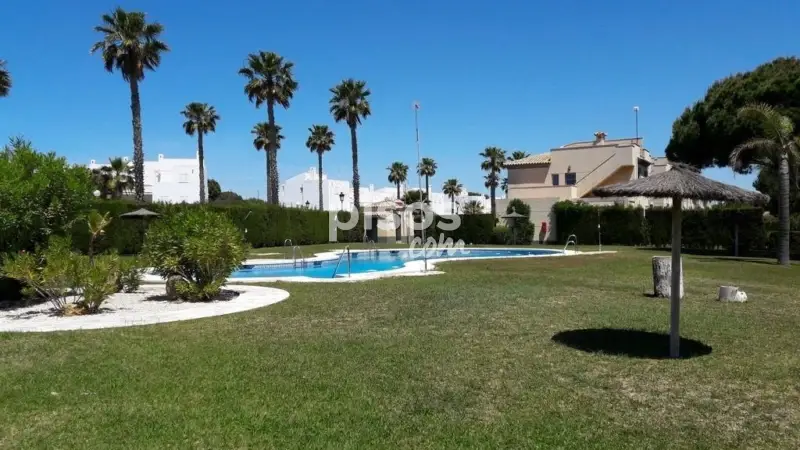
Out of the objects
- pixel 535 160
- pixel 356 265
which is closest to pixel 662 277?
pixel 356 265

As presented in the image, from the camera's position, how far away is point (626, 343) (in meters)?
6.81

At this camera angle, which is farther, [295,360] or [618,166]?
[618,166]

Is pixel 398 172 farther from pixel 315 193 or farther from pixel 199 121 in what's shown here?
pixel 199 121

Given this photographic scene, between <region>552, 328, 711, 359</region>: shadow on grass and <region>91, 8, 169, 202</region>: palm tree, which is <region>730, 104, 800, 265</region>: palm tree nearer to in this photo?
<region>552, 328, 711, 359</region>: shadow on grass

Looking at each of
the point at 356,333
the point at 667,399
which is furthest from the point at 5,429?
the point at 667,399

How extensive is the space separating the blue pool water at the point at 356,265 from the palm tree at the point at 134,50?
444 inches

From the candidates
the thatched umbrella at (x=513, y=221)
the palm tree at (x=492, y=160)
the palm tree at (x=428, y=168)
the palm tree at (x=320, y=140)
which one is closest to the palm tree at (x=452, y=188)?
the palm tree at (x=428, y=168)

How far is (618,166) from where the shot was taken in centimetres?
3931

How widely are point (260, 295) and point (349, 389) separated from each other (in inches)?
279

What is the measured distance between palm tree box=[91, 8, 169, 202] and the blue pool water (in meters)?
11.3

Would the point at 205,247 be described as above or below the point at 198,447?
above

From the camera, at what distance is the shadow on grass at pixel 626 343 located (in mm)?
6309

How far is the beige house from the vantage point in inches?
1542

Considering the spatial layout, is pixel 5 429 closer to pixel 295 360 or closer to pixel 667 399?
pixel 295 360
